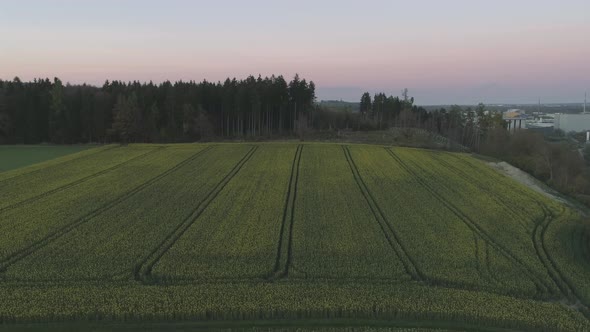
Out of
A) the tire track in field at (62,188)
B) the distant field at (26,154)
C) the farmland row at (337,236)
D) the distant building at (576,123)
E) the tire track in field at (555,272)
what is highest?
the distant building at (576,123)

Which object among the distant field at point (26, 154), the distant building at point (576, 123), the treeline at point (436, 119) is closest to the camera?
the distant field at point (26, 154)

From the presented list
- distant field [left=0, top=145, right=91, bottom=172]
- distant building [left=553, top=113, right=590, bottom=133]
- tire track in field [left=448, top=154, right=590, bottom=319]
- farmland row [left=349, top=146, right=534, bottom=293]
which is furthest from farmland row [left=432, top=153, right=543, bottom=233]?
distant building [left=553, top=113, right=590, bottom=133]

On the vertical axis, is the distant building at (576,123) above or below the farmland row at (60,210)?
above

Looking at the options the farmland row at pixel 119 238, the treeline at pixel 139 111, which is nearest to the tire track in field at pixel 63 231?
the farmland row at pixel 119 238

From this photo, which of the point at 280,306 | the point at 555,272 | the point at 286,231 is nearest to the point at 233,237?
the point at 286,231

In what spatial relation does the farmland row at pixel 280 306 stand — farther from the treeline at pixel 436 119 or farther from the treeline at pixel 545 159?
the treeline at pixel 436 119

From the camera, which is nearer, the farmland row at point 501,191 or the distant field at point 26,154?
the farmland row at point 501,191

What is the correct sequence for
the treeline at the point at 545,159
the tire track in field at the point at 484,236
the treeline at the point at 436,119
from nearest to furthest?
the tire track in field at the point at 484,236 < the treeline at the point at 545,159 < the treeline at the point at 436,119
